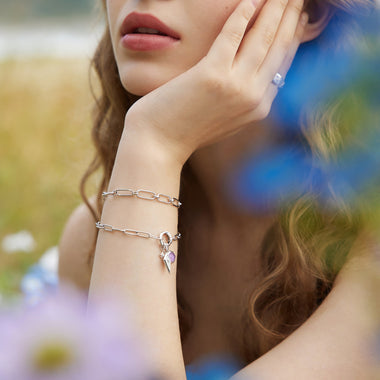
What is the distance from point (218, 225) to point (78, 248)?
2.00 feet

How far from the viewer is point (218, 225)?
75.3 inches

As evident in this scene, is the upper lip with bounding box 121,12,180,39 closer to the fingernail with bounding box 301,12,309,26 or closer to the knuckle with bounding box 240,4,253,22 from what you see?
the knuckle with bounding box 240,4,253,22

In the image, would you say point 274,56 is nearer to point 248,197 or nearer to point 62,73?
point 248,197

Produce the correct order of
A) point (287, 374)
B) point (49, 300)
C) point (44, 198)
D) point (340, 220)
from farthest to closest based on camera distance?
point (44, 198), point (340, 220), point (287, 374), point (49, 300)

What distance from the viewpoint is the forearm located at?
46.5 inches

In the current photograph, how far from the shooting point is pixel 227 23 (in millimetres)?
1403

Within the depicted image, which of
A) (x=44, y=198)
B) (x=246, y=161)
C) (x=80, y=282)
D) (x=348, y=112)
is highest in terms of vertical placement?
(x=44, y=198)

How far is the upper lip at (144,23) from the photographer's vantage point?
1430 millimetres

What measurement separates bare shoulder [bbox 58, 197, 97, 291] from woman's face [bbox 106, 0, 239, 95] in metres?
0.78

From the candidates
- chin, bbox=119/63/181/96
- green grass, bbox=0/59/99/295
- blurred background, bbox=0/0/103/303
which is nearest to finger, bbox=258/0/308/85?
chin, bbox=119/63/181/96

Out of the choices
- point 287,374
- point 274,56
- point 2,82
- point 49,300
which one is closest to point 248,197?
point 274,56

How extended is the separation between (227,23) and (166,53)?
0.60 feet

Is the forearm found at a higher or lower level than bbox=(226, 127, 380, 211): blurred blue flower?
lower

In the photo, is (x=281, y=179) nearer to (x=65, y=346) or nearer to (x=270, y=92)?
(x=270, y=92)
